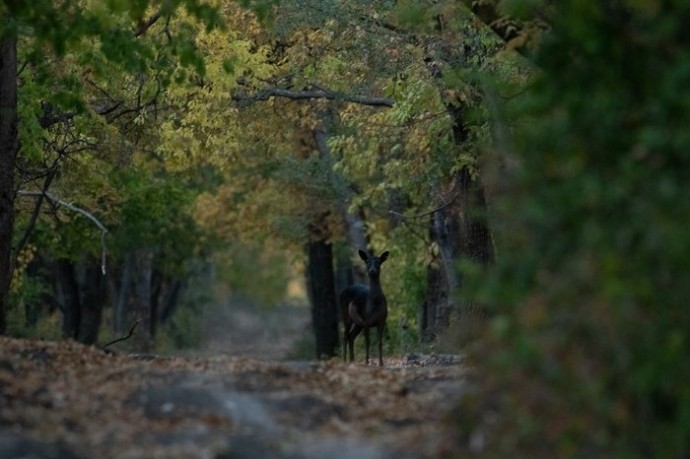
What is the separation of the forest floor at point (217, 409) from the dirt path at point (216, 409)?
1 centimetres

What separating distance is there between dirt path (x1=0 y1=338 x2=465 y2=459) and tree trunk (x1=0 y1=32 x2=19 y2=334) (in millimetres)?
4623

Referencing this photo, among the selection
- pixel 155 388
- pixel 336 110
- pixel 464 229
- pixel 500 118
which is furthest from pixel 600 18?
pixel 336 110

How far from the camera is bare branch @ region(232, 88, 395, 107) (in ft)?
99.7

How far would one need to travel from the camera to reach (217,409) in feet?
45.7

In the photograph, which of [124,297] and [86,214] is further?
[124,297]

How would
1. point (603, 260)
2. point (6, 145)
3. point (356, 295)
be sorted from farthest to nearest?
point (356, 295) → point (6, 145) → point (603, 260)

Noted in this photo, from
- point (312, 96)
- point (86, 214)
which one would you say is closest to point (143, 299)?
point (312, 96)

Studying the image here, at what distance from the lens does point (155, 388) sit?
48.6 feet

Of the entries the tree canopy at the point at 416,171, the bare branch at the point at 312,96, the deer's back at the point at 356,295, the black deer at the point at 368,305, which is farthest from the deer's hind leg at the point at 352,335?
the bare branch at the point at 312,96

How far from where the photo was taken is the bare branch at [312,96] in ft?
99.7

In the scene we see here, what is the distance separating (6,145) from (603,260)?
1221 cm

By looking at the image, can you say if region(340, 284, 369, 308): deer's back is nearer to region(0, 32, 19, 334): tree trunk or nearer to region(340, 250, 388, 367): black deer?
region(340, 250, 388, 367): black deer

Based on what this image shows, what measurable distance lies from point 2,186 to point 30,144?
2.42 metres

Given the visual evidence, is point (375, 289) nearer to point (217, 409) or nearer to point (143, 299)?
point (217, 409)
